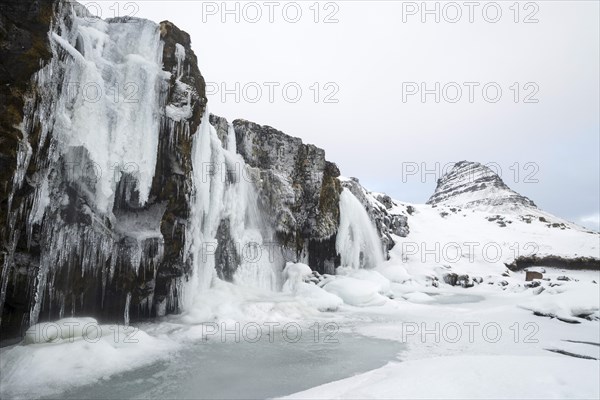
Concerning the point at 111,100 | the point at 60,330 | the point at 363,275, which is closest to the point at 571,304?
the point at 363,275

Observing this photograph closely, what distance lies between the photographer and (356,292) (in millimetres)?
19234

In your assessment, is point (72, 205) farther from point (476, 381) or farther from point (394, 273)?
point (394, 273)

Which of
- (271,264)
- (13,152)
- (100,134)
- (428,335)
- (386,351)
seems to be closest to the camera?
(13,152)

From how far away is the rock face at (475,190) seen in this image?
3194 inches

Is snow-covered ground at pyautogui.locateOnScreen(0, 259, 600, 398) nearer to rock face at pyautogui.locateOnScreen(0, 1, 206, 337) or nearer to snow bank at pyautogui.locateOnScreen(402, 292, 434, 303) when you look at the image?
rock face at pyautogui.locateOnScreen(0, 1, 206, 337)

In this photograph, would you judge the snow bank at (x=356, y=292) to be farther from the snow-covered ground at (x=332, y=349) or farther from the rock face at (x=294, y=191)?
the rock face at (x=294, y=191)

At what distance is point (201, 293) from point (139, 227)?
4.15 m

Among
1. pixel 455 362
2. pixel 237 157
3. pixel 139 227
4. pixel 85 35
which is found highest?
pixel 85 35

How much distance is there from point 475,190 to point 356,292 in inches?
3284

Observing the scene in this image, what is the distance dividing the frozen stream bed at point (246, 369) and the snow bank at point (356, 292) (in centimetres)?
796

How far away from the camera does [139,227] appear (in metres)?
12.6

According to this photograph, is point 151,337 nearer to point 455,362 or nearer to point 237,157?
point 455,362

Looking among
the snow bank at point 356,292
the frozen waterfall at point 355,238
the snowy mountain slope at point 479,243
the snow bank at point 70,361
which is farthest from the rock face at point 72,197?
the snowy mountain slope at point 479,243

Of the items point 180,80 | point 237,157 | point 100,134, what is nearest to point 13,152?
point 100,134
